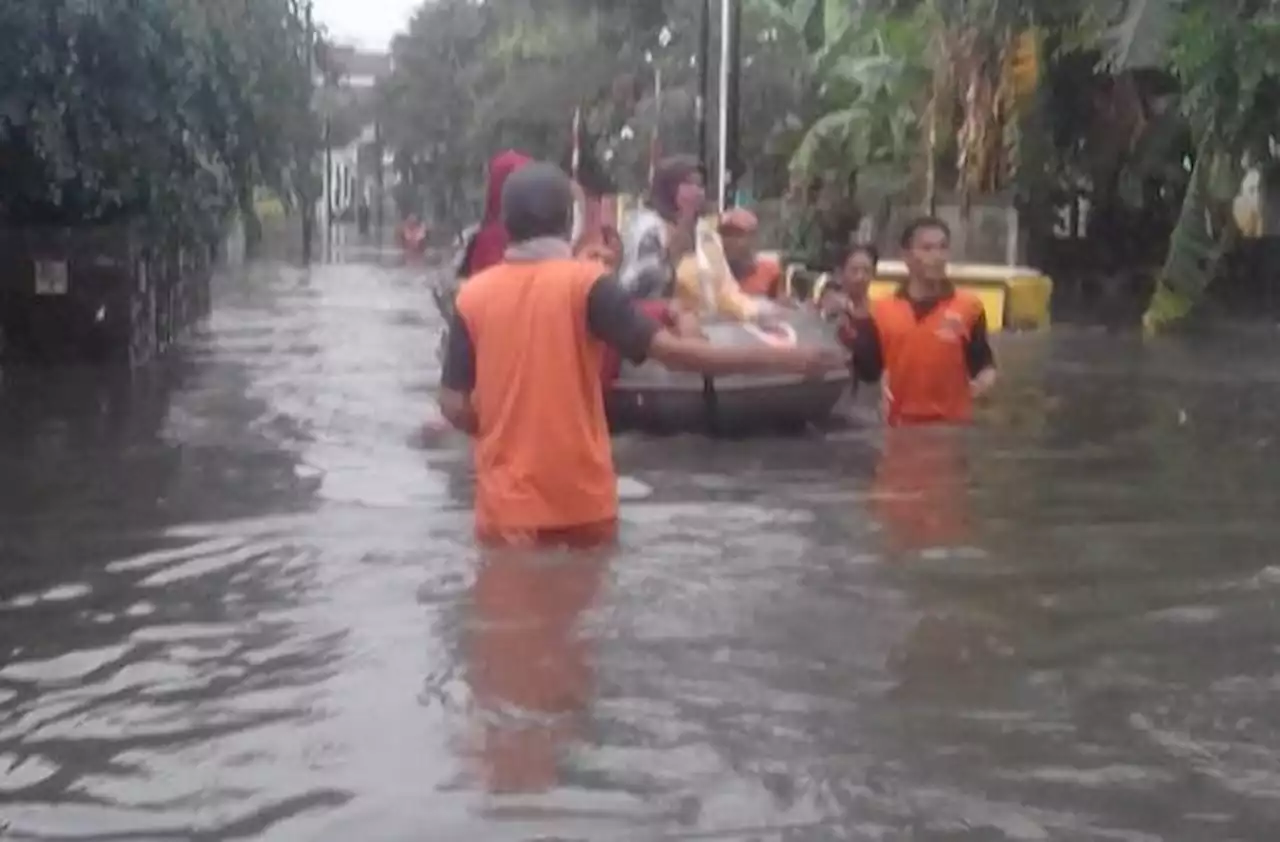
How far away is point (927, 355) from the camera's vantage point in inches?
442

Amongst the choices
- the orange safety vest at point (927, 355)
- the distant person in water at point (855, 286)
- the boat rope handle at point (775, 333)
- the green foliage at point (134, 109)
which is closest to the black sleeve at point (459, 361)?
the orange safety vest at point (927, 355)

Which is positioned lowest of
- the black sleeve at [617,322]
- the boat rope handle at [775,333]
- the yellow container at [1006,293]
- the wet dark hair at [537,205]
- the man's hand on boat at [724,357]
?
the yellow container at [1006,293]

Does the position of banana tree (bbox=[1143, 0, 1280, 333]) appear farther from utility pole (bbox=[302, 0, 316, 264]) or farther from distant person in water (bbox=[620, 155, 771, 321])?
distant person in water (bbox=[620, 155, 771, 321])

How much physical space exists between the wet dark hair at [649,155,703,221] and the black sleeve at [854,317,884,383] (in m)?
2.32

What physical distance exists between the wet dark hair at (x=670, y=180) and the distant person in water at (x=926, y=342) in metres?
2.14

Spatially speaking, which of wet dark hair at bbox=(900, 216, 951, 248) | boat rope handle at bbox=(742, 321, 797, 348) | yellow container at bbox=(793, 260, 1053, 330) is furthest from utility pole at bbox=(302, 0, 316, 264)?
wet dark hair at bbox=(900, 216, 951, 248)

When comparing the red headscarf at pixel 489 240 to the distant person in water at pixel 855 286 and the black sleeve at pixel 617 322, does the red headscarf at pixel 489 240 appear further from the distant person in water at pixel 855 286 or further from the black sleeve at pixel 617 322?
the black sleeve at pixel 617 322

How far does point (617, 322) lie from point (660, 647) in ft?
3.79

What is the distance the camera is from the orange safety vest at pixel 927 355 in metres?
11.1

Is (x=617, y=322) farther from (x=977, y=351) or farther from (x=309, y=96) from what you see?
(x=309, y=96)

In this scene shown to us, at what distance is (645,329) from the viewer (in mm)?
7039

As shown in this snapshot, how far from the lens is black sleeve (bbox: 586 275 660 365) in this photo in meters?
7.06

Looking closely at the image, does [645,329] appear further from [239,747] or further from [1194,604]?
[1194,604]

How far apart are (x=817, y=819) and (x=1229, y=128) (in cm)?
2048
